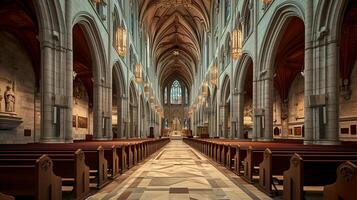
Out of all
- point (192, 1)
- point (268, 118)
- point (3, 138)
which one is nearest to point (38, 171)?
point (268, 118)

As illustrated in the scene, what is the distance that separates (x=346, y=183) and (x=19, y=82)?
20.0 meters

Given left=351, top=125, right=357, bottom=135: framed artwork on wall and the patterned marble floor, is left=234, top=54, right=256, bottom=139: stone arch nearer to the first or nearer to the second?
left=351, top=125, right=357, bottom=135: framed artwork on wall

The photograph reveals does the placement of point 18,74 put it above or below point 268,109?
above

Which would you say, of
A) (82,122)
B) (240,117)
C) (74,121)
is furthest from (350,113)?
(82,122)

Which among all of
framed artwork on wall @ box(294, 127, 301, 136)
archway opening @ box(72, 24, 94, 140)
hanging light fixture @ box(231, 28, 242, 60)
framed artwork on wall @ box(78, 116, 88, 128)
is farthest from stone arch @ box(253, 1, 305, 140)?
framed artwork on wall @ box(78, 116, 88, 128)

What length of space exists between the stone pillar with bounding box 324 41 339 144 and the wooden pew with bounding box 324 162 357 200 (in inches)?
290

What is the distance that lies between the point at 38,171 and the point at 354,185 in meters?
3.59

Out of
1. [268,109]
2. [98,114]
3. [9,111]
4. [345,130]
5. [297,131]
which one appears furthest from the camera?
[297,131]

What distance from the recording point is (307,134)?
1107 cm

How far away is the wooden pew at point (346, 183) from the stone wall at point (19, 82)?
57.7 ft

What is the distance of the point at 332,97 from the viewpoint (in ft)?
33.4

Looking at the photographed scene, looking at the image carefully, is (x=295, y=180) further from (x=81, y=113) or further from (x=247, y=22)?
(x=81, y=113)

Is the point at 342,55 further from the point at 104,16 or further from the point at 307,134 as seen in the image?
the point at 104,16

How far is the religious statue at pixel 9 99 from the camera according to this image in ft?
56.6
